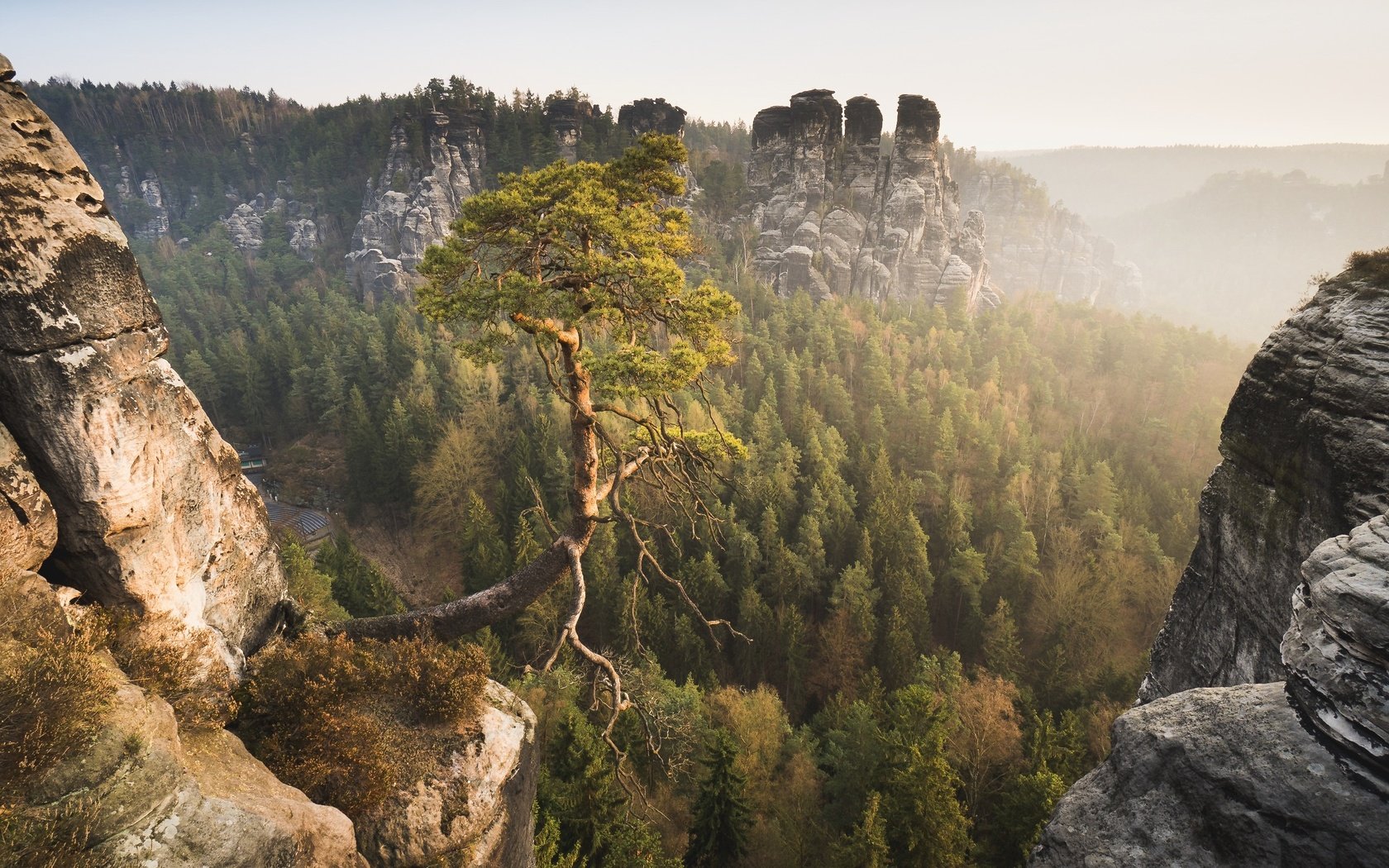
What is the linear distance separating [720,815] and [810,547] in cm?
1795

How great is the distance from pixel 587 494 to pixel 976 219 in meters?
96.6

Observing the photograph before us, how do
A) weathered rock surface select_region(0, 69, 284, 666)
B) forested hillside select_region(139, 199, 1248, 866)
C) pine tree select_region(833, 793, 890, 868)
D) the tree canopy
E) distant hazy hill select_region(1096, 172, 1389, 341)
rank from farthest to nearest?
distant hazy hill select_region(1096, 172, 1389, 341)
forested hillside select_region(139, 199, 1248, 866)
pine tree select_region(833, 793, 890, 868)
the tree canopy
weathered rock surface select_region(0, 69, 284, 666)

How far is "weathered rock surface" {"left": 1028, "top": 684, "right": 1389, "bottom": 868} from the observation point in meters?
4.58

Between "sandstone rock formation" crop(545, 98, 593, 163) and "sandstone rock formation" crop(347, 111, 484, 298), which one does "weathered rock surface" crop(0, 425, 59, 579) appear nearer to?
"sandstone rock formation" crop(347, 111, 484, 298)

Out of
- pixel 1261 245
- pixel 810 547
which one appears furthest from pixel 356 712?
pixel 1261 245

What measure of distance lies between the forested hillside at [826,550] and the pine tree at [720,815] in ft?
0.44

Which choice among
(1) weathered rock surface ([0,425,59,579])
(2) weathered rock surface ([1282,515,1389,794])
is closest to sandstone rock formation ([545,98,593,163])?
(1) weathered rock surface ([0,425,59,579])

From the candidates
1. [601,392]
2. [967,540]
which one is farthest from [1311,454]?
[967,540]

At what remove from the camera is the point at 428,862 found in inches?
290

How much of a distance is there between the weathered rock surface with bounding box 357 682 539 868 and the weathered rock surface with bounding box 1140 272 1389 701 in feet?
36.8

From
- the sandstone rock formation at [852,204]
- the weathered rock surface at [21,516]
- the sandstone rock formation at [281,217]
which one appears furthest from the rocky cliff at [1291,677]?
the sandstone rock formation at [281,217]

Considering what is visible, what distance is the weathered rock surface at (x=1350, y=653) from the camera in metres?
4.41

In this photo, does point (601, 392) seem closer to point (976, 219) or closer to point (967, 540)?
point (967, 540)

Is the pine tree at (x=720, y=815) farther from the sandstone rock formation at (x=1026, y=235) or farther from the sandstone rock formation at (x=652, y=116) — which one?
the sandstone rock formation at (x=1026, y=235)
